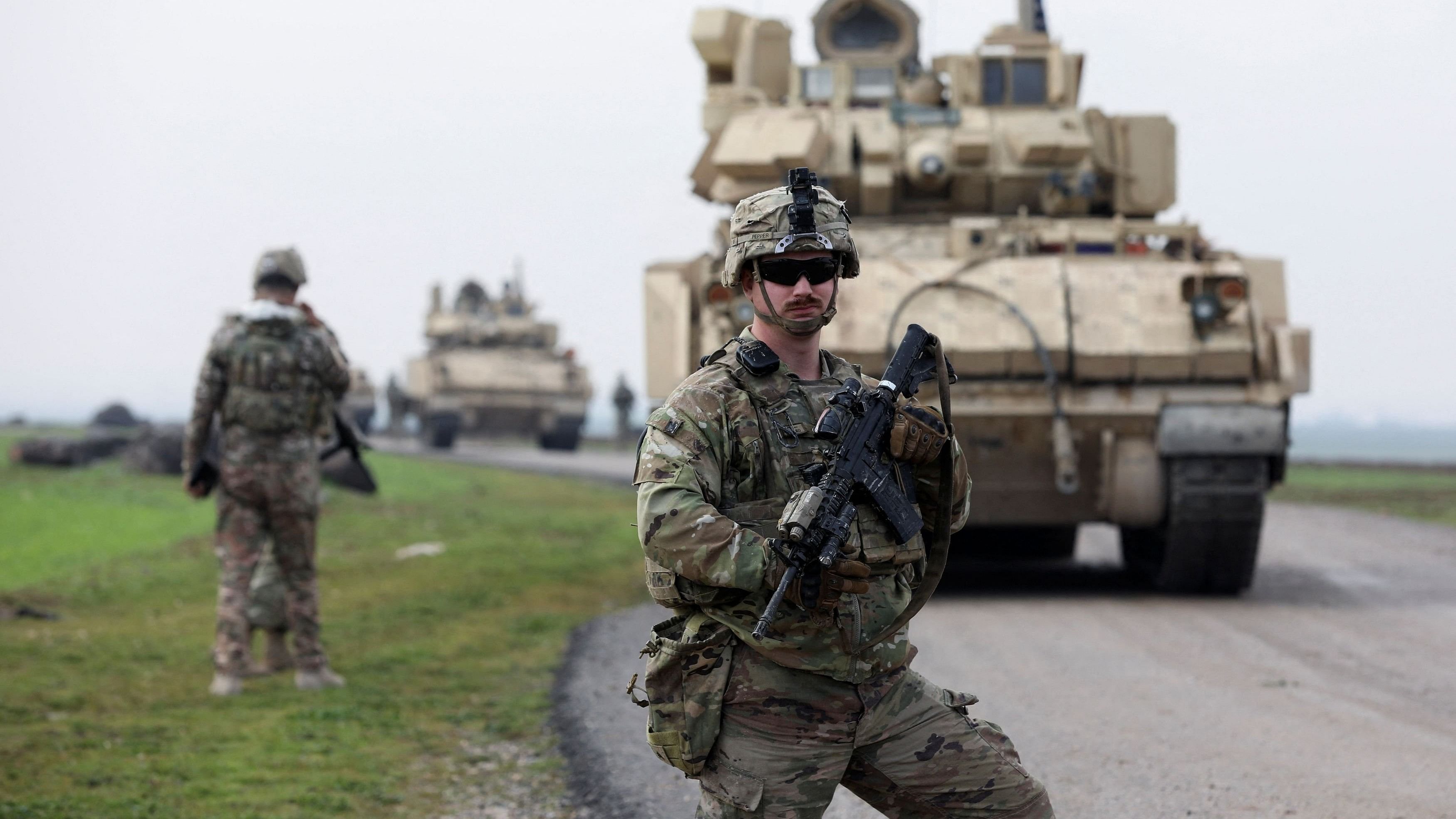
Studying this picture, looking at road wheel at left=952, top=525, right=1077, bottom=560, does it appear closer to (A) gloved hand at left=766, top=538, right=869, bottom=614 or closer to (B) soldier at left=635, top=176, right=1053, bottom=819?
(B) soldier at left=635, top=176, right=1053, bottom=819

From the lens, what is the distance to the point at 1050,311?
33.4ft

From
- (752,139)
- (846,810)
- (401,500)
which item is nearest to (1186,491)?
(752,139)

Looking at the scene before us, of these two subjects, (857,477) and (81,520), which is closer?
(857,477)

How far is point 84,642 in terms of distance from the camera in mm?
8555

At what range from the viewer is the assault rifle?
125 inches

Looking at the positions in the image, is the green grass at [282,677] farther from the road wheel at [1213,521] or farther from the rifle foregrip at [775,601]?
the road wheel at [1213,521]

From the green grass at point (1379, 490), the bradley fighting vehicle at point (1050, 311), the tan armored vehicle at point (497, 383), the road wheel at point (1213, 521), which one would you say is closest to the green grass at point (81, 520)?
the bradley fighting vehicle at point (1050, 311)

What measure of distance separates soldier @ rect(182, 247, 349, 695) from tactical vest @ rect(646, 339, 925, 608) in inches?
176

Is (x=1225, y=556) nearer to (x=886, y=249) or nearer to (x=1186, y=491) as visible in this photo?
(x=1186, y=491)

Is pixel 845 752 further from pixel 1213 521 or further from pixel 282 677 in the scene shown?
pixel 1213 521

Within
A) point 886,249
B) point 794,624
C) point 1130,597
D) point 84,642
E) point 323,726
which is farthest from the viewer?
point 886,249

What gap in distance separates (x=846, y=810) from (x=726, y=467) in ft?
7.33

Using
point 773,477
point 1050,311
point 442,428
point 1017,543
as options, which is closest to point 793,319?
point 773,477

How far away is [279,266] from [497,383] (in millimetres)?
24630
